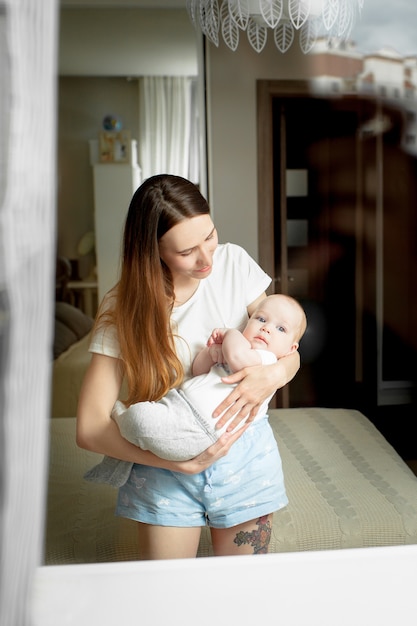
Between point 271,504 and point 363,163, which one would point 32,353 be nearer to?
point 271,504

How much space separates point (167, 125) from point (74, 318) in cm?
64

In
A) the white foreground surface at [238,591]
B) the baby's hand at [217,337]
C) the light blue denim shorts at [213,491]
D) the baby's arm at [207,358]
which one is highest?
the baby's hand at [217,337]

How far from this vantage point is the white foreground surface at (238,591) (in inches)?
41.6

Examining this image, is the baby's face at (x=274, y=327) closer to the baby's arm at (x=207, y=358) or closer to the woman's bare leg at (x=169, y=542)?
the baby's arm at (x=207, y=358)

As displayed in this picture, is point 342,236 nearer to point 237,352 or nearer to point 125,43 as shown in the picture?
point 237,352

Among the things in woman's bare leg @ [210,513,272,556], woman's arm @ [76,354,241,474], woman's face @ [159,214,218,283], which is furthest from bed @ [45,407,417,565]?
woman's face @ [159,214,218,283]

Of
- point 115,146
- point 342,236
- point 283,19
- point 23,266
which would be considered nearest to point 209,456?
point 23,266

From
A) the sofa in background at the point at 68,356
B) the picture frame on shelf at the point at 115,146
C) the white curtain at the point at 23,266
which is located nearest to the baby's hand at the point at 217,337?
the white curtain at the point at 23,266

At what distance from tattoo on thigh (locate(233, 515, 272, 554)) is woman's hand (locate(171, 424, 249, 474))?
0.55 feet

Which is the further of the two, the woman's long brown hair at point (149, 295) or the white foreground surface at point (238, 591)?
the woman's long brown hair at point (149, 295)

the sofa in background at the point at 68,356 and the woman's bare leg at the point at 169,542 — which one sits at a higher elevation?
the sofa in background at the point at 68,356

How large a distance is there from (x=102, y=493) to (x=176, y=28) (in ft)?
4.20

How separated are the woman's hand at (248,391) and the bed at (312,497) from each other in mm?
269

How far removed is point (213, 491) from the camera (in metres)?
1.21
